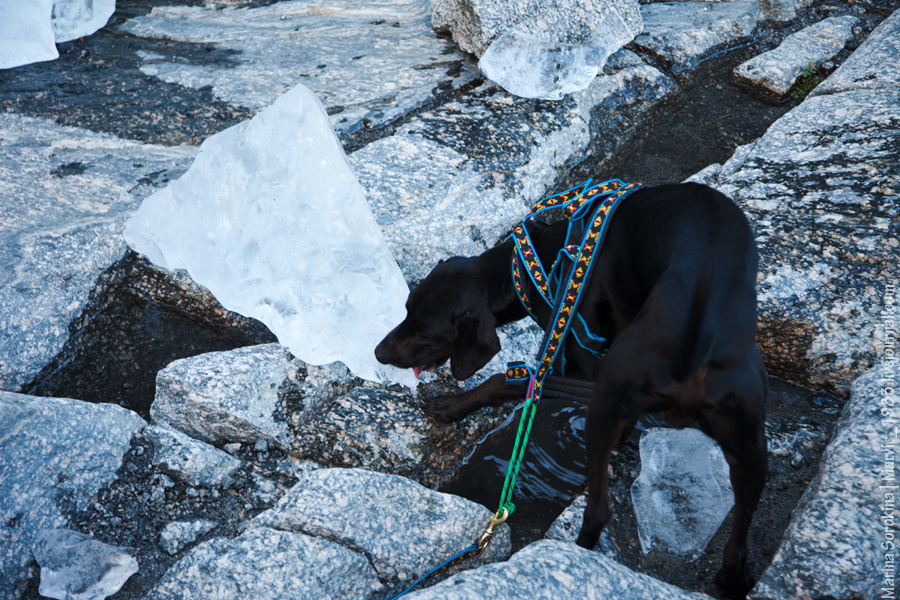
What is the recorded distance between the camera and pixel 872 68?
13.7ft

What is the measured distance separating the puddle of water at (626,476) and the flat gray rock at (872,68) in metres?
2.29

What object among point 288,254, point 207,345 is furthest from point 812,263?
point 207,345

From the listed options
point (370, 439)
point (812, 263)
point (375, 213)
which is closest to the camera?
point (370, 439)

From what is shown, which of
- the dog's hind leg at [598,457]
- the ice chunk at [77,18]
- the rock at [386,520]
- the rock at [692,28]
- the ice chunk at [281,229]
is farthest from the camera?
the ice chunk at [77,18]

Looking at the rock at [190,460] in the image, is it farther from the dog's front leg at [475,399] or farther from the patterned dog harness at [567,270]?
the patterned dog harness at [567,270]

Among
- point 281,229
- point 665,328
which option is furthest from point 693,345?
point 281,229

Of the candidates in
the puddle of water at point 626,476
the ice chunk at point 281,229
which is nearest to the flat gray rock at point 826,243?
the puddle of water at point 626,476

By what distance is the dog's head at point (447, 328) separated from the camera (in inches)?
101

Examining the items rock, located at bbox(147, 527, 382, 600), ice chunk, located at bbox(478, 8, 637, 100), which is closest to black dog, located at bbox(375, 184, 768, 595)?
rock, located at bbox(147, 527, 382, 600)

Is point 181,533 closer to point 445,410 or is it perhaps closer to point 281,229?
point 445,410

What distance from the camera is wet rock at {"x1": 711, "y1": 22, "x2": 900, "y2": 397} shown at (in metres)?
2.86

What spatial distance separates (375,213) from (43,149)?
2039mm

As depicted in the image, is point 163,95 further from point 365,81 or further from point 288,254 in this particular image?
point 288,254

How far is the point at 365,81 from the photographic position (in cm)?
441
